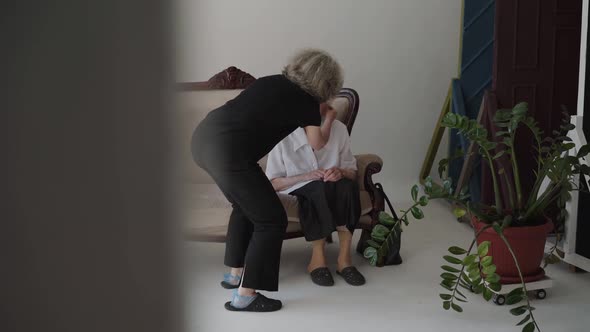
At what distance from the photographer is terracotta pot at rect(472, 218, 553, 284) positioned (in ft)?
10.1

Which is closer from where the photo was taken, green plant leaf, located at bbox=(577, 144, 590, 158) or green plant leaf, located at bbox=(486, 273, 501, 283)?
→ green plant leaf, located at bbox=(486, 273, 501, 283)

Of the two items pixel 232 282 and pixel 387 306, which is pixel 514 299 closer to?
pixel 387 306

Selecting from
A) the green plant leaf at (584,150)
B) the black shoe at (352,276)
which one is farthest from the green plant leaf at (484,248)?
the black shoe at (352,276)

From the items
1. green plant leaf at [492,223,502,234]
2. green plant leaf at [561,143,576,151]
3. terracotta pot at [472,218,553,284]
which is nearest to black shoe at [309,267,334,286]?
terracotta pot at [472,218,553,284]

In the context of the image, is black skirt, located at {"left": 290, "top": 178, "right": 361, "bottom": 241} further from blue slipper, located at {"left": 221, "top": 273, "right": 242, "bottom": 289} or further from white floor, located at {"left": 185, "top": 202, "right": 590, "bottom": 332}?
blue slipper, located at {"left": 221, "top": 273, "right": 242, "bottom": 289}

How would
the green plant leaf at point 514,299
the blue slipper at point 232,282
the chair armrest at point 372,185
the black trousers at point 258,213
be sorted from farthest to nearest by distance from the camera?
1. the chair armrest at point 372,185
2. the blue slipper at point 232,282
3. the black trousers at point 258,213
4. the green plant leaf at point 514,299

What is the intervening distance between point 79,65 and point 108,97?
0.01 metres

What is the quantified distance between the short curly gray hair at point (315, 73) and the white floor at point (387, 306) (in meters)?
0.91

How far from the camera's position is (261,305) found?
124 inches

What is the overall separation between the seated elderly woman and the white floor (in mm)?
110

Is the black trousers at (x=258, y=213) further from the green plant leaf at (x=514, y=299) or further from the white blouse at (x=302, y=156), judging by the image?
the green plant leaf at (x=514, y=299)

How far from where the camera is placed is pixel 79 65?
17 centimetres

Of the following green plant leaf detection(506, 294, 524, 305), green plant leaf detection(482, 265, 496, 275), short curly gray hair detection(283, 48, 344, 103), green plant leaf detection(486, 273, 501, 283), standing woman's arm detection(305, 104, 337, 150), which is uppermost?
short curly gray hair detection(283, 48, 344, 103)

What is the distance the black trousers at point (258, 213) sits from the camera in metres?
2.88
